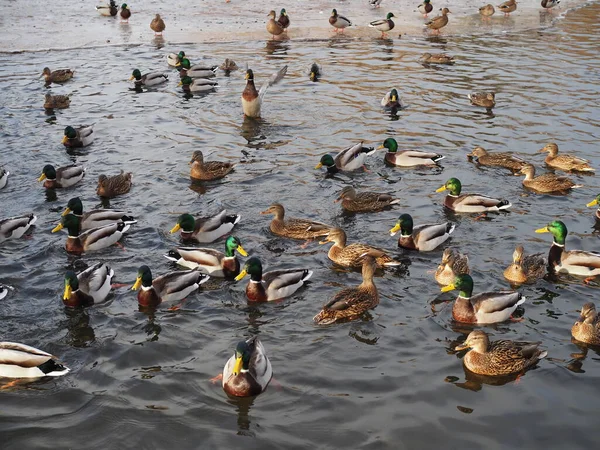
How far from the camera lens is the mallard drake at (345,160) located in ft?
48.4

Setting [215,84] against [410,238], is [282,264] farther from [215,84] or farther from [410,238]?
[215,84]

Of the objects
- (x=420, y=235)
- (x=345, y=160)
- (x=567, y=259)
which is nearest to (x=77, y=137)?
(x=345, y=160)

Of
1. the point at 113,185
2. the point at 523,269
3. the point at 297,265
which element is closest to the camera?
the point at 523,269

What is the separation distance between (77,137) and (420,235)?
8005 millimetres

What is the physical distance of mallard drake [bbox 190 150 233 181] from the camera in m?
14.3

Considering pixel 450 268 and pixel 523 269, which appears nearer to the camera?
pixel 450 268

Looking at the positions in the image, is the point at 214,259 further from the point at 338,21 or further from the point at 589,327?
the point at 338,21

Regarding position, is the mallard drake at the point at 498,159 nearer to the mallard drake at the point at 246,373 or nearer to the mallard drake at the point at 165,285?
the mallard drake at the point at 165,285

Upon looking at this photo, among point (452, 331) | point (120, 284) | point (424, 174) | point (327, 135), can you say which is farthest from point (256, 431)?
point (327, 135)

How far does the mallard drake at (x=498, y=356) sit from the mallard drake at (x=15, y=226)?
719cm

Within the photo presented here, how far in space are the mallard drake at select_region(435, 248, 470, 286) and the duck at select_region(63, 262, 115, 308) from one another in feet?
15.0

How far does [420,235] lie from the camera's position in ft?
38.3

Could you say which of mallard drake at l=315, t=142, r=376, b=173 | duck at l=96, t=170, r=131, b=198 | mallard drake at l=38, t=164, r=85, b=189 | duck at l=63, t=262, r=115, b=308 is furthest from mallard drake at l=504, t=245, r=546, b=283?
mallard drake at l=38, t=164, r=85, b=189

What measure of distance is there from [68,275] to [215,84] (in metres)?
11.4
